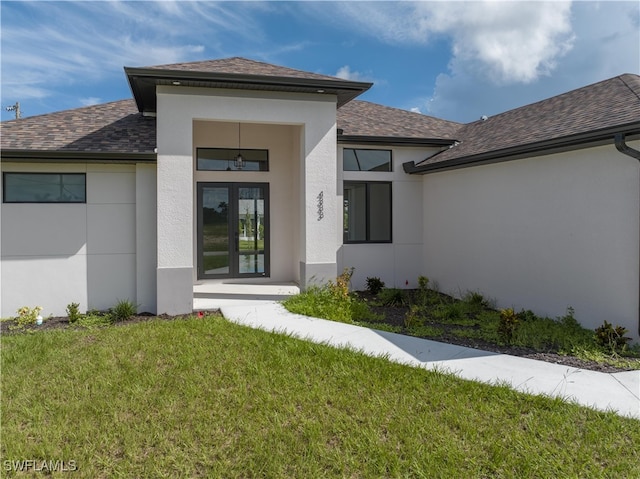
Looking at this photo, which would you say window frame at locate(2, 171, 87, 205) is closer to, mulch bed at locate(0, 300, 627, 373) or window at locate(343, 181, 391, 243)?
mulch bed at locate(0, 300, 627, 373)

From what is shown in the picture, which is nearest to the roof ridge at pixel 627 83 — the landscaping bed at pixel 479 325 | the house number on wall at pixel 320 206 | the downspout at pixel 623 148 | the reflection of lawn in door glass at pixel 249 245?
the downspout at pixel 623 148

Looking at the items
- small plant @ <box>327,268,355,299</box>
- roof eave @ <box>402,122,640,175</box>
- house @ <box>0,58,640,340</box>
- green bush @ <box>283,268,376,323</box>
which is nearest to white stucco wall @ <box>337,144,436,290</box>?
house @ <box>0,58,640,340</box>

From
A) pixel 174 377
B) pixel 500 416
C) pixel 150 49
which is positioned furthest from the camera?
pixel 150 49

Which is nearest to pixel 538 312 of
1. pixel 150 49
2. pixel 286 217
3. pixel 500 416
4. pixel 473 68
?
pixel 500 416

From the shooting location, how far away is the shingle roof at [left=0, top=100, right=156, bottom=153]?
8.65m

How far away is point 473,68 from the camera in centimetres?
3231

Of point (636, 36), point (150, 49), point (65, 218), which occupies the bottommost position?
point (65, 218)

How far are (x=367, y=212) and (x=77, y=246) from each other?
7511mm

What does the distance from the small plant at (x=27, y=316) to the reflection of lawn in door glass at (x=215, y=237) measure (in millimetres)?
4125

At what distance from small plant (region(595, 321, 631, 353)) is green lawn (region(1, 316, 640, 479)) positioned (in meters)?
2.62

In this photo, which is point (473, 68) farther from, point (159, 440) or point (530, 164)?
point (159, 440)

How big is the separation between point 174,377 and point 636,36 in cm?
1008

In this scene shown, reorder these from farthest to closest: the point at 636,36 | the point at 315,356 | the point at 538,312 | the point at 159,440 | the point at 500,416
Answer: the point at 538,312 < the point at 636,36 < the point at 315,356 < the point at 500,416 < the point at 159,440

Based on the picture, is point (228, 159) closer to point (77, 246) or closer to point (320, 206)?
point (320, 206)
